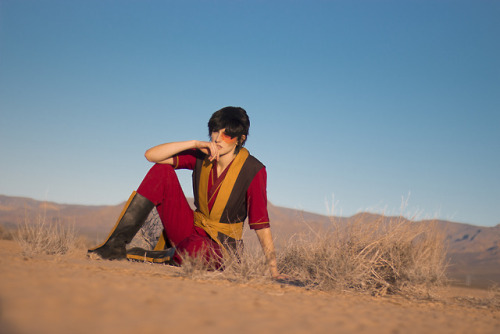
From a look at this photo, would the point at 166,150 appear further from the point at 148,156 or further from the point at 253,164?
the point at 253,164

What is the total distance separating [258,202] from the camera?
4.43m

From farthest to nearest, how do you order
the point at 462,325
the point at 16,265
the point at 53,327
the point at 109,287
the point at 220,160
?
1. the point at 220,160
2. the point at 16,265
3. the point at 462,325
4. the point at 109,287
5. the point at 53,327

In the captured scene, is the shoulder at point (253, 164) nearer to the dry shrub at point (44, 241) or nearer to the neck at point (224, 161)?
the neck at point (224, 161)

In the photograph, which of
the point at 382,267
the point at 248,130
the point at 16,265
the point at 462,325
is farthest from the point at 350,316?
the point at 248,130

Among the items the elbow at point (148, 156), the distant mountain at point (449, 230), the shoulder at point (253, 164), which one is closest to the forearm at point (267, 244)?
the shoulder at point (253, 164)

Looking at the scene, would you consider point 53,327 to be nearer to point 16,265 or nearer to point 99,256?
point 16,265

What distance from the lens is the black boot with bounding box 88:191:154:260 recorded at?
4189 millimetres

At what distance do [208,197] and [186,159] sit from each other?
0.55 m

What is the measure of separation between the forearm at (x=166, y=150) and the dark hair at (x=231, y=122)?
30cm

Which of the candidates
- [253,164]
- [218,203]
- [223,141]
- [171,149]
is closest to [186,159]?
[171,149]

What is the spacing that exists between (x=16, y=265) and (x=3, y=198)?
2508 inches

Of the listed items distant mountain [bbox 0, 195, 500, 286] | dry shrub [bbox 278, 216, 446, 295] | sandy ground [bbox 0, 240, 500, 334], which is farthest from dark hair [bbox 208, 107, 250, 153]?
distant mountain [bbox 0, 195, 500, 286]

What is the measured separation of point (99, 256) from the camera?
4.09 metres

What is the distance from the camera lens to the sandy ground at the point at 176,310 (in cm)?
172
